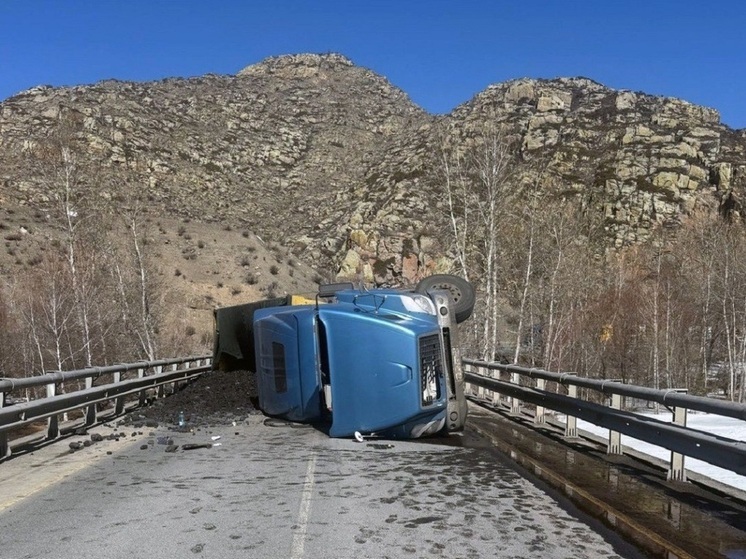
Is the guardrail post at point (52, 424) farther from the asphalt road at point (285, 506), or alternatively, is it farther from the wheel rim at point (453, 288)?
the wheel rim at point (453, 288)

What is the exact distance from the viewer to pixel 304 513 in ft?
18.4

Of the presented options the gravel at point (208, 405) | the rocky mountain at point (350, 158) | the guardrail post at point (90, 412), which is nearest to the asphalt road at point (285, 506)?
the guardrail post at point (90, 412)

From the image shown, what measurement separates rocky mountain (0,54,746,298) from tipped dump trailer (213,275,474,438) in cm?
3627

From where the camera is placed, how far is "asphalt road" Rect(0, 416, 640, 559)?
4723mm

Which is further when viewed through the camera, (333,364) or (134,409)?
(134,409)

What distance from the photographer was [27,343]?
32.8 m

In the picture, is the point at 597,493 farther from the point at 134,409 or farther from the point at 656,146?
the point at 656,146

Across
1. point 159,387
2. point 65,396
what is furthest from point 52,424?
point 159,387

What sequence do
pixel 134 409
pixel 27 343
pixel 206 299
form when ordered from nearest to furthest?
pixel 134 409, pixel 27 343, pixel 206 299

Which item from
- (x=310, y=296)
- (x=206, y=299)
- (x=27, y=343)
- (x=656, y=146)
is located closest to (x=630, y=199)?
(x=656, y=146)

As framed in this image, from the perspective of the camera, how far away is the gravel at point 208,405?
11.7 meters

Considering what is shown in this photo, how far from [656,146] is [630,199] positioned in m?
11.4

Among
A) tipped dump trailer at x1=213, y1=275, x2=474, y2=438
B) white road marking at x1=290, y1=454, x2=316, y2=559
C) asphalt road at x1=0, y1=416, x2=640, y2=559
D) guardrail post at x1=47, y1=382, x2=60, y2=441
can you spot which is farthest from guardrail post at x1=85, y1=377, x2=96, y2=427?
white road marking at x1=290, y1=454, x2=316, y2=559

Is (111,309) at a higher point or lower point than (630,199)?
lower
